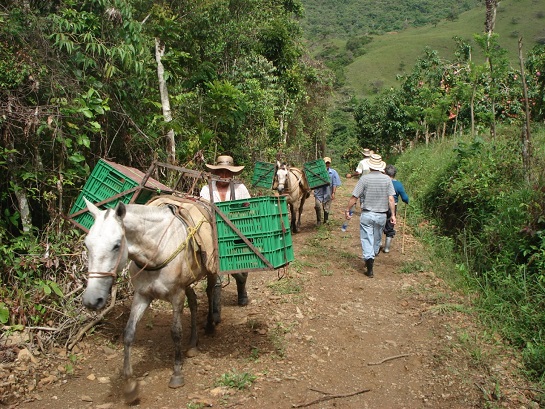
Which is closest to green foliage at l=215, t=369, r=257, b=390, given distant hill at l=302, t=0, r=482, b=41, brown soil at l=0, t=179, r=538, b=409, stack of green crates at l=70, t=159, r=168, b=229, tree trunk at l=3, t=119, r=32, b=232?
brown soil at l=0, t=179, r=538, b=409

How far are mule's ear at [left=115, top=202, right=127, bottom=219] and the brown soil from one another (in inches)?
69.8

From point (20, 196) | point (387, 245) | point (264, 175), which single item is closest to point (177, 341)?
point (20, 196)

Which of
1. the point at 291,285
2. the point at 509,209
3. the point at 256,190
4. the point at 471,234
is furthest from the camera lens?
the point at 256,190

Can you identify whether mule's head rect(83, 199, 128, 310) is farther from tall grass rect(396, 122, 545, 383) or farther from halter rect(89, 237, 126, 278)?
tall grass rect(396, 122, 545, 383)

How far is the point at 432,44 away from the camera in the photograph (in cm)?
7581

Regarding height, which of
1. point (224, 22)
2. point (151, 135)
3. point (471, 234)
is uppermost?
point (224, 22)

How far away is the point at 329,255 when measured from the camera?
9.02 m

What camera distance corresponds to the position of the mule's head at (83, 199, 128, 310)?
3.40m

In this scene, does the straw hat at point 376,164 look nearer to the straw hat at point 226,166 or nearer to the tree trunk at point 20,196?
the straw hat at point 226,166

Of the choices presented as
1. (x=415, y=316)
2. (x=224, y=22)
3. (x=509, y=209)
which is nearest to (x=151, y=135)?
(x=415, y=316)

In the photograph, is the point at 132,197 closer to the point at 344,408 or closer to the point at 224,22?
the point at 344,408

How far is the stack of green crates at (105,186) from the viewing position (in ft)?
15.8

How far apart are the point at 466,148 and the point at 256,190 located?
551 centimetres

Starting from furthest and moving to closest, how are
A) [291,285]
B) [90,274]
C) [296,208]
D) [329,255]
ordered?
[296,208]
[329,255]
[291,285]
[90,274]
